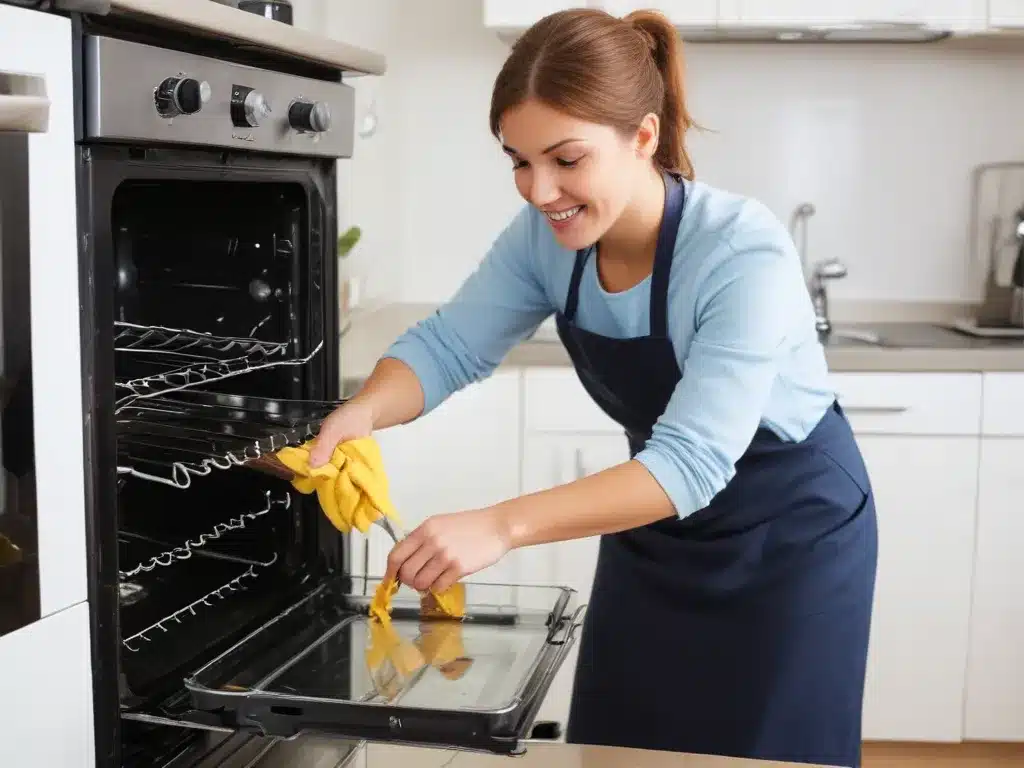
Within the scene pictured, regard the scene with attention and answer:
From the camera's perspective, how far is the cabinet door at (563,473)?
2652mm

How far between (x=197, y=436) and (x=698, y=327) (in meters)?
0.57

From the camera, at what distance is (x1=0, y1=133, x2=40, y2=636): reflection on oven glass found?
919 mm

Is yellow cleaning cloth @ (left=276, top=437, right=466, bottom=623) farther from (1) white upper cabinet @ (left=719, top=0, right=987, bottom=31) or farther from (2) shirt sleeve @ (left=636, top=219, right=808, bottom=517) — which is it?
(1) white upper cabinet @ (left=719, top=0, right=987, bottom=31)

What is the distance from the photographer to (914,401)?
261cm

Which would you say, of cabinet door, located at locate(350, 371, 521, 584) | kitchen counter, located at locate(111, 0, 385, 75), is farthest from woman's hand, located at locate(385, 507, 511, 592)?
cabinet door, located at locate(350, 371, 521, 584)

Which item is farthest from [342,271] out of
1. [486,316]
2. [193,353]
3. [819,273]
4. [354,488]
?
[354,488]

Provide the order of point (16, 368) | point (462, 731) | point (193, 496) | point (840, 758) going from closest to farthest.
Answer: point (16, 368) < point (462, 731) < point (193, 496) < point (840, 758)

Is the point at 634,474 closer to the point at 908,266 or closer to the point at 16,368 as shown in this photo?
the point at 16,368

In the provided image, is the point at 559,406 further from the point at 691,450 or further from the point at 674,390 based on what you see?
the point at 691,450

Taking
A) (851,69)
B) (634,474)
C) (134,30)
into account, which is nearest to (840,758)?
(634,474)

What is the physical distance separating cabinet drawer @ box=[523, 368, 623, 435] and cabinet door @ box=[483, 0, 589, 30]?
768mm

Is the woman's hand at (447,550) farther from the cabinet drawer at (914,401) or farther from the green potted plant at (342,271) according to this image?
the cabinet drawer at (914,401)

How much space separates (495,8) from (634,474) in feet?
5.67

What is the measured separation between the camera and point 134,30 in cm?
107
